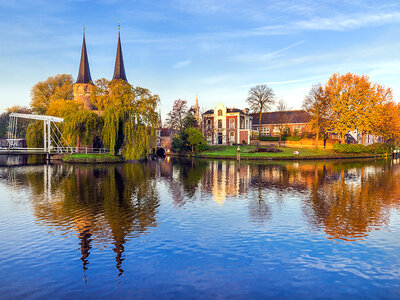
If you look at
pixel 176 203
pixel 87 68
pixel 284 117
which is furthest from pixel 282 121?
pixel 176 203

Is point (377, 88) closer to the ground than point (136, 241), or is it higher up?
higher up

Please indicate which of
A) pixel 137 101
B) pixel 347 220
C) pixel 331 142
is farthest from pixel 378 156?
pixel 347 220

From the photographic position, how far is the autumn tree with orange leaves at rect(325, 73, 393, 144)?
5962cm

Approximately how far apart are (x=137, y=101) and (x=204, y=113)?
4080 cm

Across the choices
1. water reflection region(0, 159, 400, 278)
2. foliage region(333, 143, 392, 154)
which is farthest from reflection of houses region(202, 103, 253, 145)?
water reflection region(0, 159, 400, 278)

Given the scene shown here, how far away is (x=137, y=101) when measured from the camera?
47.9m

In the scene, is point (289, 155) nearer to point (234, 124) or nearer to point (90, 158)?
point (234, 124)

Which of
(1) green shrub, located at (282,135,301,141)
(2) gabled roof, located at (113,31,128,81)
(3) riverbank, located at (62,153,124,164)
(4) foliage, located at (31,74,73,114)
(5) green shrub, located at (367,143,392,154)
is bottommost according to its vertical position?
(3) riverbank, located at (62,153,124,164)

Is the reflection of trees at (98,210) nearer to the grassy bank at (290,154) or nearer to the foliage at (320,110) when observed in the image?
the grassy bank at (290,154)

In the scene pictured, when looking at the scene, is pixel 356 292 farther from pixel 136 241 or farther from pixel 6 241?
pixel 6 241

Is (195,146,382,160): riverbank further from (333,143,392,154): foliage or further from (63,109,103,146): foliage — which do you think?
(63,109,103,146): foliage

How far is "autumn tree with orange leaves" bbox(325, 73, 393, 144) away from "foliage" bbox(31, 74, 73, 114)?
65.8 meters

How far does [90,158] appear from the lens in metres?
44.5

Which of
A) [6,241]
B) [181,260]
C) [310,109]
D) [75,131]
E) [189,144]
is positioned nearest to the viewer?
[181,260]
